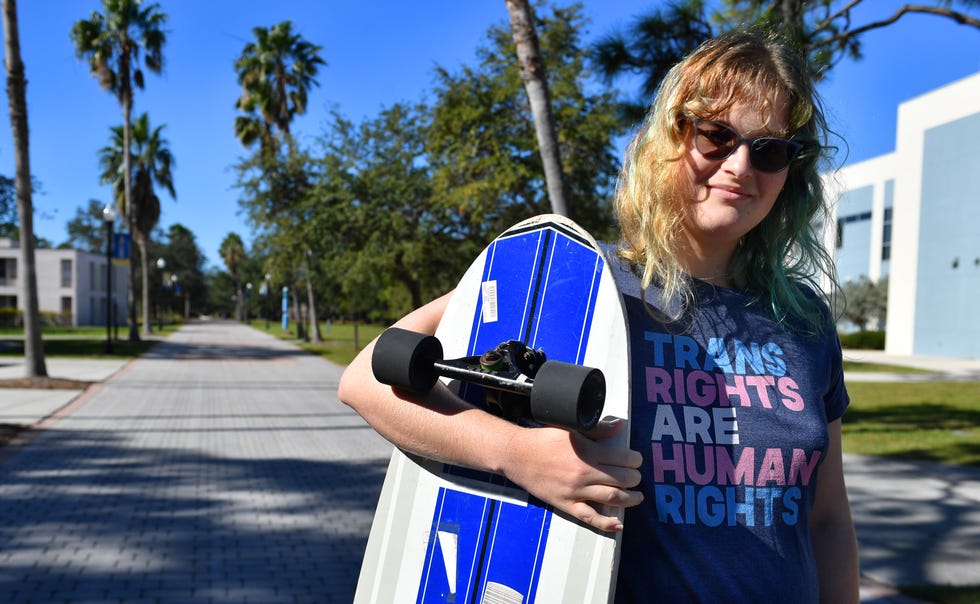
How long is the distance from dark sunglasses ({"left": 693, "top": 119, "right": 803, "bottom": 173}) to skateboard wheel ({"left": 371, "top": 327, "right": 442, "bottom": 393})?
60 cm

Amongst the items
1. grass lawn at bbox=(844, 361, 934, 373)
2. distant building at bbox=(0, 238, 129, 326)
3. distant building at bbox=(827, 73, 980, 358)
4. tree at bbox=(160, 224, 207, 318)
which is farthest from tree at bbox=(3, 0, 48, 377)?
tree at bbox=(160, 224, 207, 318)

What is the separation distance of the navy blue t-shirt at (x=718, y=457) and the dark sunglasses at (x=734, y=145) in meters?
0.23

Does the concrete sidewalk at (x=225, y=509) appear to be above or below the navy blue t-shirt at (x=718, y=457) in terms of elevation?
below

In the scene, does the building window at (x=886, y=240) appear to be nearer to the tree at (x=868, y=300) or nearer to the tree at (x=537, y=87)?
the tree at (x=868, y=300)

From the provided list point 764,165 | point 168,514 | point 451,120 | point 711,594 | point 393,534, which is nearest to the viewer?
point 711,594

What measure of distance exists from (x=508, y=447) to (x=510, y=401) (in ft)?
0.31

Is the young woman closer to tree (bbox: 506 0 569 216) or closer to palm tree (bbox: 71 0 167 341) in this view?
tree (bbox: 506 0 569 216)

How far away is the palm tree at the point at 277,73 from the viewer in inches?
1154

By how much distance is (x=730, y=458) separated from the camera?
1170mm

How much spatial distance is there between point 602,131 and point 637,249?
1212cm

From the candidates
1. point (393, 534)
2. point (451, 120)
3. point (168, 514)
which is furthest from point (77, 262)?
point (393, 534)

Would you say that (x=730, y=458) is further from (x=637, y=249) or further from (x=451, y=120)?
(x=451, y=120)

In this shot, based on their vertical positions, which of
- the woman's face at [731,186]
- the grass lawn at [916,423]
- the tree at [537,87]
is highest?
the tree at [537,87]

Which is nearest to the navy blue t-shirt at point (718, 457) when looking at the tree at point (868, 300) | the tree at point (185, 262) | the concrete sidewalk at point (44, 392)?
the concrete sidewalk at point (44, 392)
